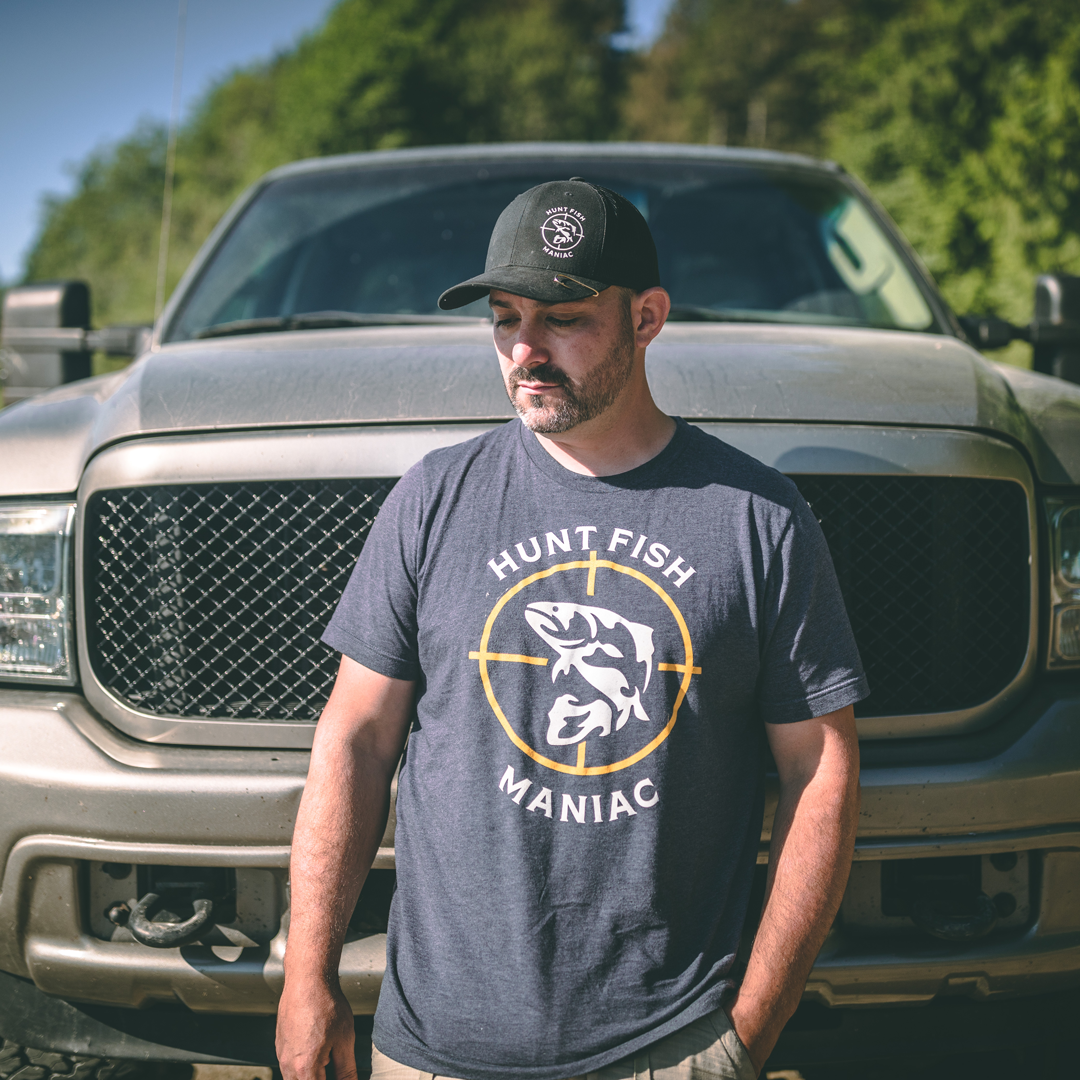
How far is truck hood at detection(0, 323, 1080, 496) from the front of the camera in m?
2.03

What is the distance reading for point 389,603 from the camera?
1.69 meters

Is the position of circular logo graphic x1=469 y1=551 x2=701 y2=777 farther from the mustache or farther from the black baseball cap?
the black baseball cap

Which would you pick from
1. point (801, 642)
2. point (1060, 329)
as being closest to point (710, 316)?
point (1060, 329)

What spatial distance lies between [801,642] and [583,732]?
1.17ft

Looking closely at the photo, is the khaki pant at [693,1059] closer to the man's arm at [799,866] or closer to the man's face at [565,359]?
the man's arm at [799,866]

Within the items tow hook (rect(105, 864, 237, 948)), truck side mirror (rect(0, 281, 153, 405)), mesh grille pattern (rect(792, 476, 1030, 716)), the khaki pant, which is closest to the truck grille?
mesh grille pattern (rect(792, 476, 1030, 716))

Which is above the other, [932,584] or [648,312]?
[648,312]

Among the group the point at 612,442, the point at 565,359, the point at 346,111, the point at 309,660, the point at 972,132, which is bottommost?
the point at 309,660

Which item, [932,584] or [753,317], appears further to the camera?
[753,317]

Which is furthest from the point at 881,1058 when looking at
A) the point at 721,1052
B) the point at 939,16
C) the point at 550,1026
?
the point at 939,16

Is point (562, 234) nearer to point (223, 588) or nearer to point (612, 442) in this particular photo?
point (612, 442)

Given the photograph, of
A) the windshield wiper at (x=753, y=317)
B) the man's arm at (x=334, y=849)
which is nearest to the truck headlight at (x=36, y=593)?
the man's arm at (x=334, y=849)

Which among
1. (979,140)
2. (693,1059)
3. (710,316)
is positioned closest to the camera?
(693,1059)

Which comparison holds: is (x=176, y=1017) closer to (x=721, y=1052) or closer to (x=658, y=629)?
(x=721, y=1052)
